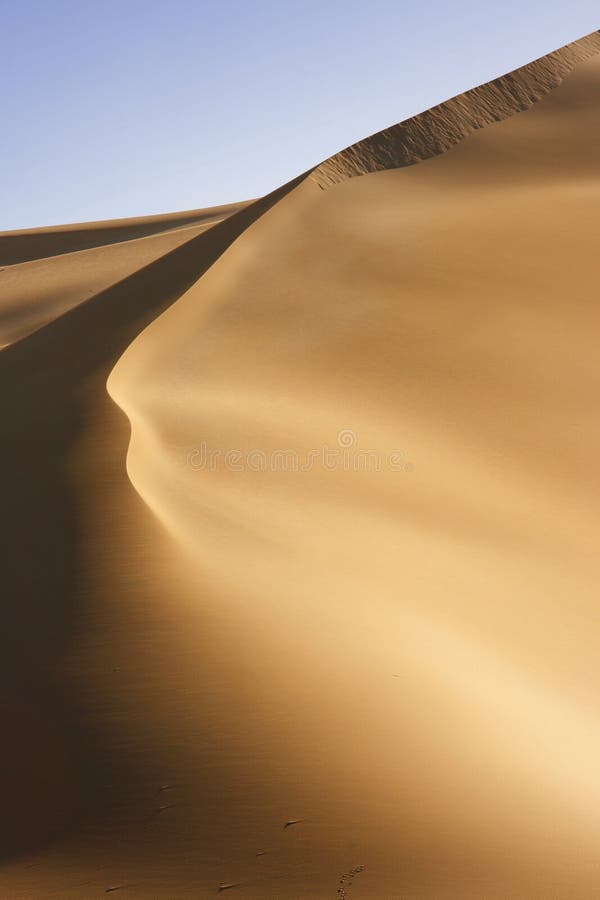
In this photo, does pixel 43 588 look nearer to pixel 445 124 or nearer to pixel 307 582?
pixel 307 582

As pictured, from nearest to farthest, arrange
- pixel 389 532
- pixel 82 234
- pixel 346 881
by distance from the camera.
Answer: pixel 346 881
pixel 389 532
pixel 82 234

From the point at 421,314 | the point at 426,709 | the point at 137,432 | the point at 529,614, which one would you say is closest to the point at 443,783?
the point at 426,709

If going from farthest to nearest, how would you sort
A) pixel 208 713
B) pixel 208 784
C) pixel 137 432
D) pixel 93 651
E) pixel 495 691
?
pixel 137 432, pixel 495 691, pixel 93 651, pixel 208 713, pixel 208 784

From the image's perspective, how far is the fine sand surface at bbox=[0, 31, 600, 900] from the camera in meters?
3.34

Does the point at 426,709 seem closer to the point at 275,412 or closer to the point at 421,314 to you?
the point at 275,412

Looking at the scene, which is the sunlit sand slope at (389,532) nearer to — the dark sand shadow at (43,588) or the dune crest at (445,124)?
the dark sand shadow at (43,588)

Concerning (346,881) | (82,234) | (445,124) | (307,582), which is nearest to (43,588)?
(307,582)

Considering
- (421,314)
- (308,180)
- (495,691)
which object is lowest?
(495,691)

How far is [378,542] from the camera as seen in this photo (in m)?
6.16

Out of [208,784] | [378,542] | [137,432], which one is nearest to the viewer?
[208,784]

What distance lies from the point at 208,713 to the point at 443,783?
0.86 meters

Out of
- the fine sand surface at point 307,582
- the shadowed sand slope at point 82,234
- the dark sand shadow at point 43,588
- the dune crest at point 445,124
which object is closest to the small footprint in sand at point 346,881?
the fine sand surface at point 307,582

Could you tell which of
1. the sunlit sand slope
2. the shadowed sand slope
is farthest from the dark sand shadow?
the shadowed sand slope

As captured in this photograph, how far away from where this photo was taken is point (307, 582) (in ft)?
16.9
